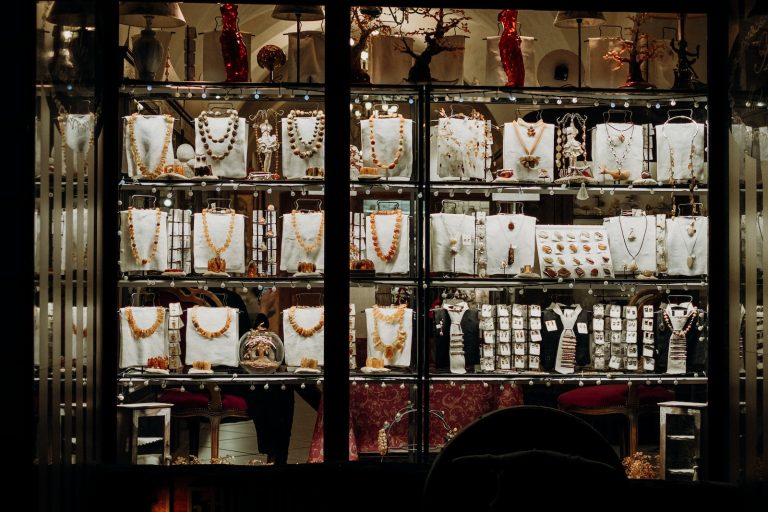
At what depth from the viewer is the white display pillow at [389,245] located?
5047mm

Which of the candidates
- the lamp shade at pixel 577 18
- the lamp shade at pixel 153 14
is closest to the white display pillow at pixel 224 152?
the lamp shade at pixel 153 14

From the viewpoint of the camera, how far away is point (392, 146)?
505cm

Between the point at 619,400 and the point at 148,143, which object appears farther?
the point at 619,400

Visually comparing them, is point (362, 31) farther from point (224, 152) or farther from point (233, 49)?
point (224, 152)

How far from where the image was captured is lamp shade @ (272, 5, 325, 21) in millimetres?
4977

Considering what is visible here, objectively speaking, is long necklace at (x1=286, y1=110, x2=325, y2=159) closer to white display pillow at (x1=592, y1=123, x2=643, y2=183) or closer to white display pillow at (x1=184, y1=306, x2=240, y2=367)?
white display pillow at (x1=184, y1=306, x2=240, y2=367)

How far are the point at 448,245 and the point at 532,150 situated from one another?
2.38ft

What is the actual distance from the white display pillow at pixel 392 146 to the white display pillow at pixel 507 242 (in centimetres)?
55

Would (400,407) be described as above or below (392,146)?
below

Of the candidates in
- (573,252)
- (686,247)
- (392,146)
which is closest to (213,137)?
(392,146)

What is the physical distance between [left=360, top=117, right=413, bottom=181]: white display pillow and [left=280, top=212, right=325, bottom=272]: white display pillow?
1.43 ft

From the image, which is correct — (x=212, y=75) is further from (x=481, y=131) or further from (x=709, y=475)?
(x=709, y=475)

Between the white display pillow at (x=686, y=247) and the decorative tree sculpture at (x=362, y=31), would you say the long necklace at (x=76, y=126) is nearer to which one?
the decorative tree sculpture at (x=362, y=31)

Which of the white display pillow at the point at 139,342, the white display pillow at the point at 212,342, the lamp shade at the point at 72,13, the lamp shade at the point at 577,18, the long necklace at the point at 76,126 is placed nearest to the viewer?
the lamp shade at the point at 72,13
